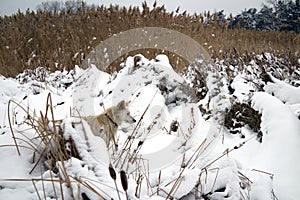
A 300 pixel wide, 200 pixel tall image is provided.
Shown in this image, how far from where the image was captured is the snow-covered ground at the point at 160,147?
1.02 metres

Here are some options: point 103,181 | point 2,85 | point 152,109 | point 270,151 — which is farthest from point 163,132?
point 2,85

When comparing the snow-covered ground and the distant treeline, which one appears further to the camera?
the distant treeline

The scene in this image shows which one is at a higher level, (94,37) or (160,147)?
(94,37)

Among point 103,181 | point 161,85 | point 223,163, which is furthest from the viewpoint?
point 161,85

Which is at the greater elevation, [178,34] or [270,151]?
[178,34]

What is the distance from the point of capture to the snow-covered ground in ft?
3.34

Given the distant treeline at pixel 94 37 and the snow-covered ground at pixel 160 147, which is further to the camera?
the distant treeline at pixel 94 37

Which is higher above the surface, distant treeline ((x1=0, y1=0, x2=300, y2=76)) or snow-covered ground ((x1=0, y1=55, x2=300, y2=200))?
distant treeline ((x1=0, y1=0, x2=300, y2=76))

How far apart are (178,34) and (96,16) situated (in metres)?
3.15

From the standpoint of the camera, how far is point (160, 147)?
231cm

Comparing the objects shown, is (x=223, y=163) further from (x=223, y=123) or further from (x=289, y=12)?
(x=289, y=12)

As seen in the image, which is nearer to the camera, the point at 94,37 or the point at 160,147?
the point at 160,147

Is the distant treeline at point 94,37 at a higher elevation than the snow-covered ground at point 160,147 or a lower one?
higher

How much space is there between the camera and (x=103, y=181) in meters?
1.04
